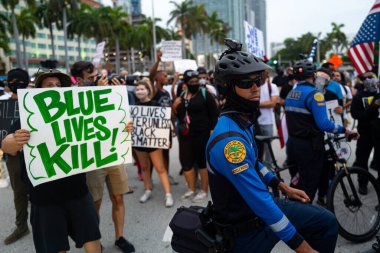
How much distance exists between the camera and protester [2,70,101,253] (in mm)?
2652

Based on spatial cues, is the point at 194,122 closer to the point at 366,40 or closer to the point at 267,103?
the point at 267,103

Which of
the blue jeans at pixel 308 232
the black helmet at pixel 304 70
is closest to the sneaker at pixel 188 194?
the black helmet at pixel 304 70

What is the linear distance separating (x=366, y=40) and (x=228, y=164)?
4505mm

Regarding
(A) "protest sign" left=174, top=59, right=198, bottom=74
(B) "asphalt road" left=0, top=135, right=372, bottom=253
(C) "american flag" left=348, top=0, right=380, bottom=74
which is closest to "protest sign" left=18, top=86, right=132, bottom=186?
(B) "asphalt road" left=0, top=135, right=372, bottom=253

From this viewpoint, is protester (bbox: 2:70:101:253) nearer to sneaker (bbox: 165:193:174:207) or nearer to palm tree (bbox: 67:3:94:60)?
sneaker (bbox: 165:193:174:207)

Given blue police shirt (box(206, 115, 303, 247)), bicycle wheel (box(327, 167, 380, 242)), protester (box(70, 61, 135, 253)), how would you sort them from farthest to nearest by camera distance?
protester (box(70, 61, 135, 253)) → bicycle wheel (box(327, 167, 380, 242)) → blue police shirt (box(206, 115, 303, 247))

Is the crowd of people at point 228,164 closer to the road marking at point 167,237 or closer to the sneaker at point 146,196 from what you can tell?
the sneaker at point 146,196

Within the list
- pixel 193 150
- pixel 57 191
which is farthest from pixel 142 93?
pixel 57 191

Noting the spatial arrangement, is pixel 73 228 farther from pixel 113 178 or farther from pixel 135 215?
pixel 135 215

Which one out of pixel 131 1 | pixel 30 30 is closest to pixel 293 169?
pixel 30 30

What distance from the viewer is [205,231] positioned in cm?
209

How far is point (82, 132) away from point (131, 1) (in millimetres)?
178616

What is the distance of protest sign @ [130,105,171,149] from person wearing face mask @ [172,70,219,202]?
23cm

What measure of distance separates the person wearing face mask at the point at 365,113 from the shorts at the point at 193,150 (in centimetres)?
221
